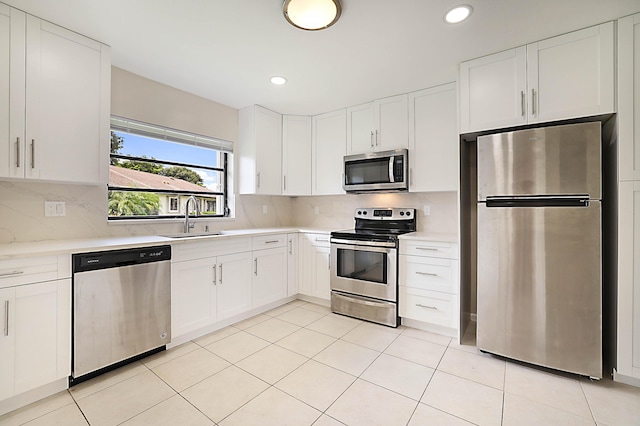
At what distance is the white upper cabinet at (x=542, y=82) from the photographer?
194cm

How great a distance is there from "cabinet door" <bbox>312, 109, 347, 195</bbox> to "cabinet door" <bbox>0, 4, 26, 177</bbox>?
2729mm

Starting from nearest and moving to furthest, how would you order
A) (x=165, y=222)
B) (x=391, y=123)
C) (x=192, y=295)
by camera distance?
1. (x=192, y=295)
2. (x=165, y=222)
3. (x=391, y=123)

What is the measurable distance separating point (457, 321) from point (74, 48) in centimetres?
376

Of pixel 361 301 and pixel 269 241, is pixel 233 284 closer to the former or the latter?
pixel 269 241

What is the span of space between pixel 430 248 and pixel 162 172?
9.25 ft

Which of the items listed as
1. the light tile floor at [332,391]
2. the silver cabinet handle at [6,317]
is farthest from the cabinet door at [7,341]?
the light tile floor at [332,391]

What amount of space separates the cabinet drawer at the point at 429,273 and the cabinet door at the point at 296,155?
5.54 feet

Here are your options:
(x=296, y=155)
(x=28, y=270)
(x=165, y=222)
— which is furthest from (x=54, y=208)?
(x=296, y=155)

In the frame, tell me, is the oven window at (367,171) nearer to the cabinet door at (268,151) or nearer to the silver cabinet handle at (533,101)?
the cabinet door at (268,151)

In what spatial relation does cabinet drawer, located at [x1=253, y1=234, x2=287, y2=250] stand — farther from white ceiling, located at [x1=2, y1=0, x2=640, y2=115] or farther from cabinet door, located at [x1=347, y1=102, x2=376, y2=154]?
white ceiling, located at [x1=2, y1=0, x2=640, y2=115]

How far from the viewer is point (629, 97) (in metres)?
1.86

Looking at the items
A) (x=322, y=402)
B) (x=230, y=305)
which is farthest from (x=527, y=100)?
(x=230, y=305)

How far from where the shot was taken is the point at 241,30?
2020mm

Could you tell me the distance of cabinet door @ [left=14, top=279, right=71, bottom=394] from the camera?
1.68 meters
